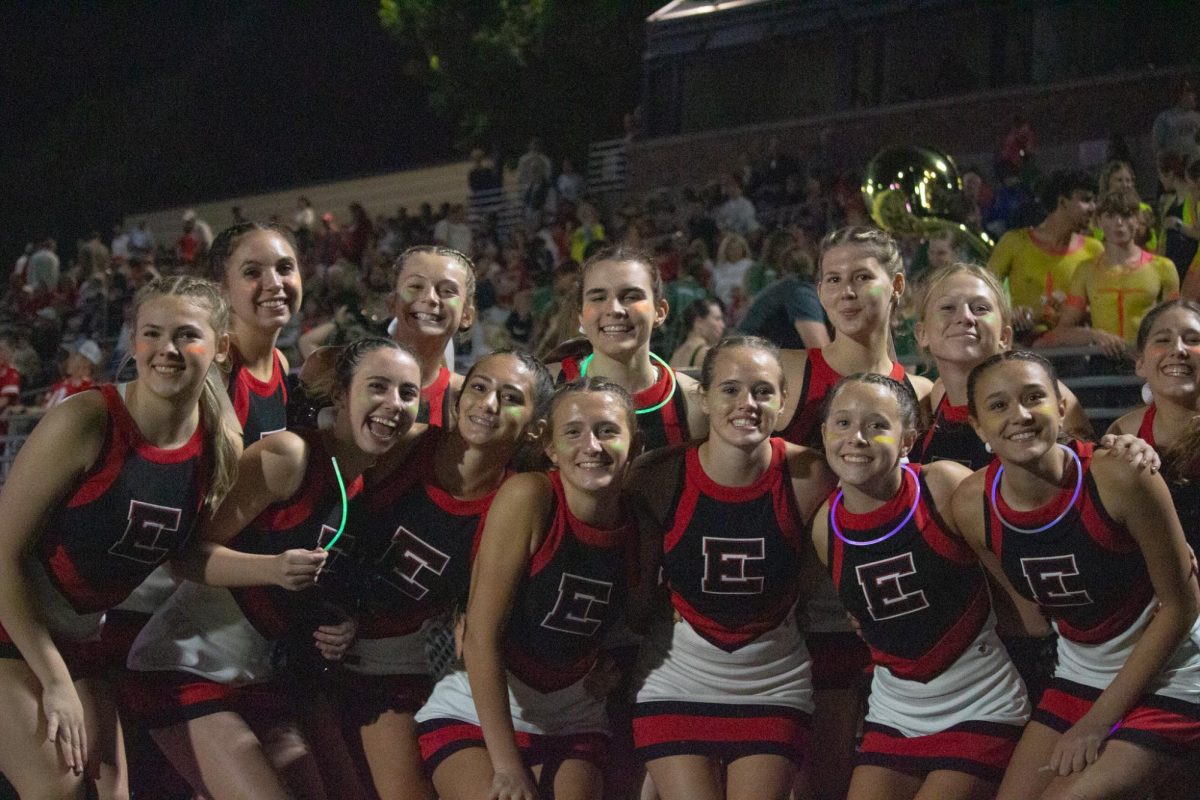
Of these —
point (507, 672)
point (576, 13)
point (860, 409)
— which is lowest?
point (507, 672)

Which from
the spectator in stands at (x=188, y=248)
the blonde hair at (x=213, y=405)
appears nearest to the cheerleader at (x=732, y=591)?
the blonde hair at (x=213, y=405)

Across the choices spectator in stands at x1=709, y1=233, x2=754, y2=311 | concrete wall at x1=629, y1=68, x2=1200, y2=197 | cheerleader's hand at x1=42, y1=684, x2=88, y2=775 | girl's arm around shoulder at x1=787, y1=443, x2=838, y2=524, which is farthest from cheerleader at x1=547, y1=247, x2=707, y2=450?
concrete wall at x1=629, y1=68, x2=1200, y2=197

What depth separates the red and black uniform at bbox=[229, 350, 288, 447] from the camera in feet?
12.8

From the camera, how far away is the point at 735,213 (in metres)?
12.6

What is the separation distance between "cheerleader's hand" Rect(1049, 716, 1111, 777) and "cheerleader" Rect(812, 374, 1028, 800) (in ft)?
0.56

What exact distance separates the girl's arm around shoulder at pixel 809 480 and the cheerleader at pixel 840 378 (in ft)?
1.05

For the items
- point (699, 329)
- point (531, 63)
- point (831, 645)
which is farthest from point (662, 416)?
point (531, 63)

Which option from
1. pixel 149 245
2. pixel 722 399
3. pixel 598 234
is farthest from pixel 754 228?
pixel 149 245

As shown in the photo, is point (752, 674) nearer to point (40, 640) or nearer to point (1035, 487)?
point (1035, 487)

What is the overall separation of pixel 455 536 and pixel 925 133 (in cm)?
1311

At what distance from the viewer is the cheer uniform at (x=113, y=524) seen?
3348 mm

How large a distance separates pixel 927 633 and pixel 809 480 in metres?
0.48

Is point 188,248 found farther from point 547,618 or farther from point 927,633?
point 927,633

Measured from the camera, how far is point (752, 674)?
142 inches
